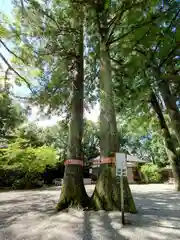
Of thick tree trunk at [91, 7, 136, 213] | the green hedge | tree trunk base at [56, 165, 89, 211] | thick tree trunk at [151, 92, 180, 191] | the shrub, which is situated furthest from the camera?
Answer: the shrub

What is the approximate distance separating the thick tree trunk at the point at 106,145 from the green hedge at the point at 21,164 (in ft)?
31.3

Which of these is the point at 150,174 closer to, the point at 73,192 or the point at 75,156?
the point at 75,156

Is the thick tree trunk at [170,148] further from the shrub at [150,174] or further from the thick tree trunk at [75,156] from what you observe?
the shrub at [150,174]

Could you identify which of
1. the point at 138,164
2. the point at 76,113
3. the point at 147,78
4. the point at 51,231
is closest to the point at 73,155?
the point at 76,113

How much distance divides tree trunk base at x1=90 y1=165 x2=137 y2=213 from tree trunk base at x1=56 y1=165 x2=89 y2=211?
0.45 m

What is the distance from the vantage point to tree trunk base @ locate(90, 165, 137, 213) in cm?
494

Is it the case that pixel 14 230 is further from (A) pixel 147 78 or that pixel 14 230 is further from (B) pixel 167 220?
(A) pixel 147 78

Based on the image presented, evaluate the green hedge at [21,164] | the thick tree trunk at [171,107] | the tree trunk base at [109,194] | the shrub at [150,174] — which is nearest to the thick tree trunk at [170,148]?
the thick tree trunk at [171,107]

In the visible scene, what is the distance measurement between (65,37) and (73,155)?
4.46 meters

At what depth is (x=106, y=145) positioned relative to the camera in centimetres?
563

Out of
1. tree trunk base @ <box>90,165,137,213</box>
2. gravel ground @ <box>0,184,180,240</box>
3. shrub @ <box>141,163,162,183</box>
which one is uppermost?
shrub @ <box>141,163,162,183</box>

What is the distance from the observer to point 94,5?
6.14 m

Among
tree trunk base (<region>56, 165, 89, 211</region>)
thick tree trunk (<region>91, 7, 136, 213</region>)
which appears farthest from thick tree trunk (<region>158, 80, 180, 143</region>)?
tree trunk base (<region>56, 165, 89, 211</region>)

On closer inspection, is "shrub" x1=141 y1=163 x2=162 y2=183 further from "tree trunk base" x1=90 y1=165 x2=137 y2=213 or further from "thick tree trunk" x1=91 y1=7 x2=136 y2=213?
"tree trunk base" x1=90 y1=165 x2=137 y2=213
